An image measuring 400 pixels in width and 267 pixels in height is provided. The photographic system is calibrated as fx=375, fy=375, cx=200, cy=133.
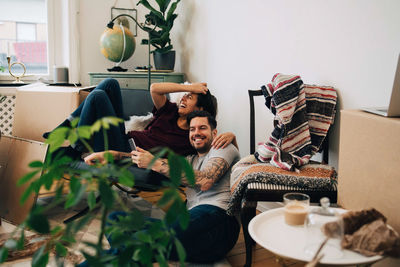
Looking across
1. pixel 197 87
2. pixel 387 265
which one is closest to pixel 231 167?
pixel 197 87

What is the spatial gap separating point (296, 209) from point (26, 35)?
3829 millimetres

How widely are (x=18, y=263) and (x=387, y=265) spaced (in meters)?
1.68

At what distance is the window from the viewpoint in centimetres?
392

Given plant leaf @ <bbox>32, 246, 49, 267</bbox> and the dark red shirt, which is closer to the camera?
plant leaf @ <bbox>32, 246, 49, 267</bbox>

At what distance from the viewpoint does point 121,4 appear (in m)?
4.03

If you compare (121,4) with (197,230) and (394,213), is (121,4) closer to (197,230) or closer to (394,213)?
(197,230)

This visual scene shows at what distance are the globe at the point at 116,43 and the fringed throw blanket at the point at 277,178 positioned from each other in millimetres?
2230

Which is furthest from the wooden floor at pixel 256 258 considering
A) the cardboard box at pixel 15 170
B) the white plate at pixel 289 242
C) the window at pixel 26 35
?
the window at pixel 26 35

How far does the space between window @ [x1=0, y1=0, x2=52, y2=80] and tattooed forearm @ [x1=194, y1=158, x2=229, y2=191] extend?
295 centimetres

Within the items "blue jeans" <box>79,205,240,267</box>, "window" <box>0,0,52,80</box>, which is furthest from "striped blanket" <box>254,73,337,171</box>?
"window" <box>0,0,52,80</box>

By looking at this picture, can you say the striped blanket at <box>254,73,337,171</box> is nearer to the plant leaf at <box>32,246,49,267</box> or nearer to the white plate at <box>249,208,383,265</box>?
the white plate at <box>249,208,383,265</box>

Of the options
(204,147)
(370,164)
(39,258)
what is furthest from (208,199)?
(39,258)

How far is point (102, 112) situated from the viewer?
7.80 feet

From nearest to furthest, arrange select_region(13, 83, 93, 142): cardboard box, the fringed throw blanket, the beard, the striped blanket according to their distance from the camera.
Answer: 1. the fringed throw blanket
2. the striped blanket
3. the beard
4. select_region(13, 83, 93, 142): cardboard box
